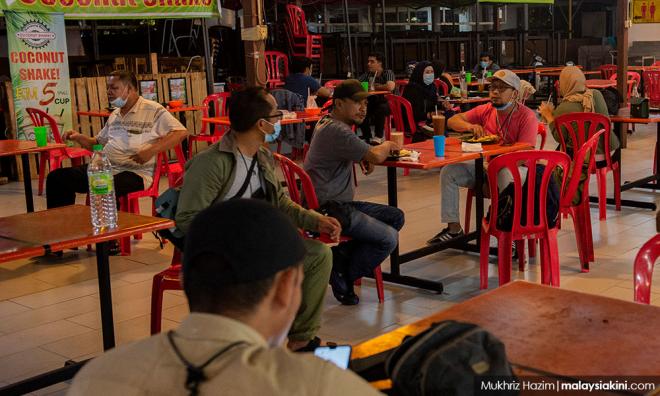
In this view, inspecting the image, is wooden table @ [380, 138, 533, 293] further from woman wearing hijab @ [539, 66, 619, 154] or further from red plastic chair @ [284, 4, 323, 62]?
red plastic chair @ [284, 4, 323, 62]

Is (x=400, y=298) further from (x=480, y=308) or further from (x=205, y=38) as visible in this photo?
(x=205, y=38)

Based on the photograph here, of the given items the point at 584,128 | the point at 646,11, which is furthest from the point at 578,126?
the point at 646,11

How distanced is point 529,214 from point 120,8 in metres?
6.14

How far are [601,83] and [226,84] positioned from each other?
5.63 meters

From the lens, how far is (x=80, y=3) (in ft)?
30.5

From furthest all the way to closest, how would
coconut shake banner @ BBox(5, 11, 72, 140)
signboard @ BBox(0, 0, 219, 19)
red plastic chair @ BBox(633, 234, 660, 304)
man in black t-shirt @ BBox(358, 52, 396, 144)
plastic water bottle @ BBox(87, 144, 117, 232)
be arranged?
man in black t-shirt @ BBox(358, 52, 396, 144) → coconut shake banner @ BBox(5, 11, 72, 140) → signboard @ BBox(0, 0, 219, 19) → plastic water bottle @ BBox(87, 144, 117, 232) → red plastic chair @ BBox(633, 234, 660, 304)

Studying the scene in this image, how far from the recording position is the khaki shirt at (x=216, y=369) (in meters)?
1.30

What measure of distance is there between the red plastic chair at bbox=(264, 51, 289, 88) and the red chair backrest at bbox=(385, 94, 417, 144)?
2.98 metres

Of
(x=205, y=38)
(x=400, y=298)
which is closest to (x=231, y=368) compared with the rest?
(x=400, y=298)

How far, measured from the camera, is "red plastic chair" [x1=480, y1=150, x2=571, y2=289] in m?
4.79

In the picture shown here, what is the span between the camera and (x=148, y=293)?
17.7 ft

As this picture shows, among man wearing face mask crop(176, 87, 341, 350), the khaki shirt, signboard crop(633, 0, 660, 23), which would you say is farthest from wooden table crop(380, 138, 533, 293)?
signboard crop(633, 0, 660, 23)

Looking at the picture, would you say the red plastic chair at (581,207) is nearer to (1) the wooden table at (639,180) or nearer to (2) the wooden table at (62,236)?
(1) the wooden table at (639,180)

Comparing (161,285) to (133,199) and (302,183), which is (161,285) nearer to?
(302,183)
